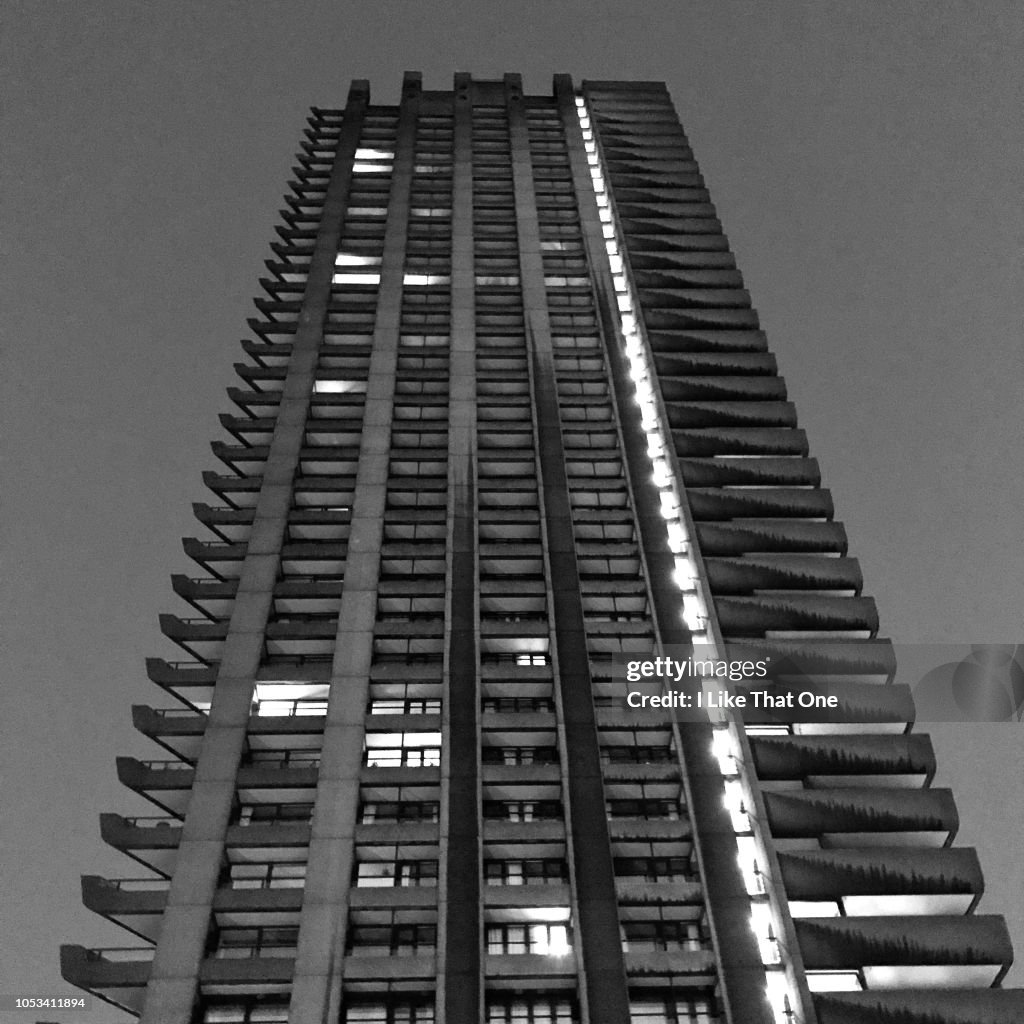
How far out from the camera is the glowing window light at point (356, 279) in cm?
7319

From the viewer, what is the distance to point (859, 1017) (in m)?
36.5

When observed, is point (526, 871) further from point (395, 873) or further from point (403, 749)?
point (403, 749)

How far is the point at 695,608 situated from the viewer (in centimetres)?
5072

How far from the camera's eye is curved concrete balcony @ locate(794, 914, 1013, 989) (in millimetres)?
38281

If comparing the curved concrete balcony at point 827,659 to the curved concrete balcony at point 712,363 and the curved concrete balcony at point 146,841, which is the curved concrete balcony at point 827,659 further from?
the curved concrete balcony at point 146,841

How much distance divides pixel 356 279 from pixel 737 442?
1066 inches

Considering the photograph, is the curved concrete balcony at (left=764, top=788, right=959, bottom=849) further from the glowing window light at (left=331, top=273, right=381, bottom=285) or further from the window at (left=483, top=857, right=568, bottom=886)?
the glowing window light at (left=331, top=273, right=381, bottom=285)

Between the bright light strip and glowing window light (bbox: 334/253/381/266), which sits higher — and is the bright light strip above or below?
below

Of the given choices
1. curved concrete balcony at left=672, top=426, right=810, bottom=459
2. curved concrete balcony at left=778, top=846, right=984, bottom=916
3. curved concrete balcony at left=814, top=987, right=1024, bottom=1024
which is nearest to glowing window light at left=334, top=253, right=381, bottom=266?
curved concrete balcony at left=672, top=426, right=810, bottom=459

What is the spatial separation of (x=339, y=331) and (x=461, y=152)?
2561cm

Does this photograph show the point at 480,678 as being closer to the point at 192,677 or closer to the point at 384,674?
the point at 384,674

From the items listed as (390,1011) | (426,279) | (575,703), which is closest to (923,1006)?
(575,703)

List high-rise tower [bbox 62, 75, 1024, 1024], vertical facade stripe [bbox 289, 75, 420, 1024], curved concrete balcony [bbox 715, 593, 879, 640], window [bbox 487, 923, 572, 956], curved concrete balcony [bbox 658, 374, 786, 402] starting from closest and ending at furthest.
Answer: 1. vertical facade stripe [bbox 289, 75, 420, 1024]
2. high-rise tower [bbox 62, 75, 1024, 1024]
3. window [bbox 487, 923, 572, 956]
4. curved concrete balcony [bbox 715, 593, 879, 640]
5. curved concrete balcony [bbox 658, 374, 786, 402]

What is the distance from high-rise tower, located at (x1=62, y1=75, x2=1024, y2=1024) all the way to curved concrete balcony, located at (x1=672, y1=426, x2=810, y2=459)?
179 millimetres
